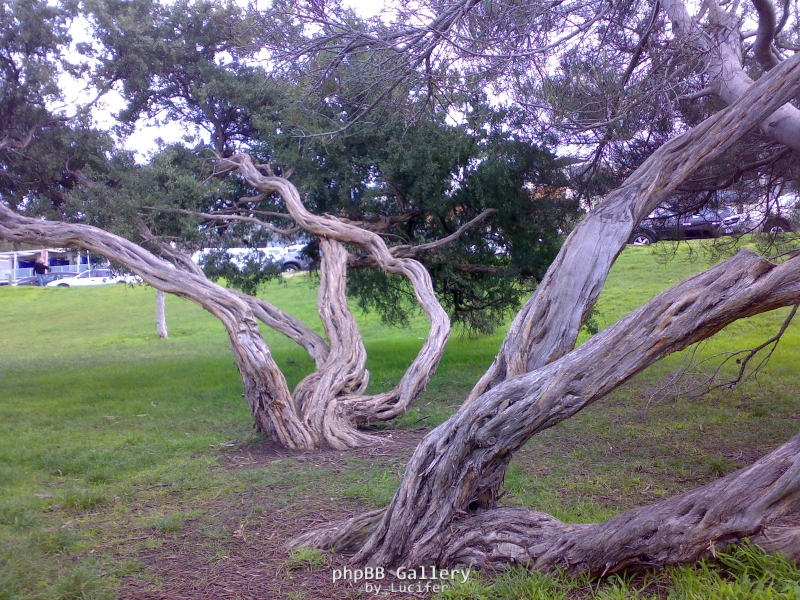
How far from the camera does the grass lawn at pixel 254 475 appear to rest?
366 centimetres

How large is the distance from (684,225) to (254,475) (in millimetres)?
5936

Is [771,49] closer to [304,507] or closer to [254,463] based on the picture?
[304,507]

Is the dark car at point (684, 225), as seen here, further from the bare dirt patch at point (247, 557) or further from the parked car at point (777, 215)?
the bare dirt patch at point (247, 557)

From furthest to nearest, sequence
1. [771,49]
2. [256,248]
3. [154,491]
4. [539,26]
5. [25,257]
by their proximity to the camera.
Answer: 1. [25,257]
2. [256,248]
3. [539,26]
4. [771,49]
5. [154,491]

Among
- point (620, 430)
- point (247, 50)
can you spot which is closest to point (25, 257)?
A: point (247, 50)

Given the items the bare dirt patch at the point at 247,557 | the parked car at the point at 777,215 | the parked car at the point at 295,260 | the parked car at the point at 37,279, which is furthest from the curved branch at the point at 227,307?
the parked car at the point at 37,279

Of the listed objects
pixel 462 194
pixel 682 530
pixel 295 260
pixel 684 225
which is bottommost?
pixel 682 530

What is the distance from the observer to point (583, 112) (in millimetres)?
6340

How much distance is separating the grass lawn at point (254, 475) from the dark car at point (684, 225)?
6.16 feet

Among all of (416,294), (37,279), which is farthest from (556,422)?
(37,279)

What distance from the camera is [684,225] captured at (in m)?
8.55

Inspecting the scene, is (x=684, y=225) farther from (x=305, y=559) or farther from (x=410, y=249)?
(x=305, y=559)

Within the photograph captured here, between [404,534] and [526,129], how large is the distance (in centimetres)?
686

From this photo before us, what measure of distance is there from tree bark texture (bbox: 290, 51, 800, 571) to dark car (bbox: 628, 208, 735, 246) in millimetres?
3854
